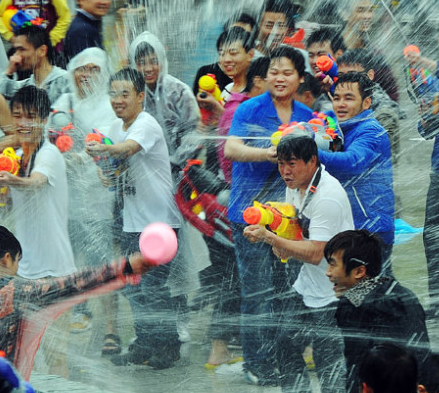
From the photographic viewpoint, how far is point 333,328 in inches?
146

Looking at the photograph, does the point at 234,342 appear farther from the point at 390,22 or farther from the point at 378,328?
the point at 390,22

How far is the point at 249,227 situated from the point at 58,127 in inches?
52.5

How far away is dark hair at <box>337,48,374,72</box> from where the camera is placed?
4.17 meters

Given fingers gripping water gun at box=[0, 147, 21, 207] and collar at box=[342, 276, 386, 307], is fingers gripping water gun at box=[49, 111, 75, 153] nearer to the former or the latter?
fingers gripping water gun at box=[0, 147, 21, 207]

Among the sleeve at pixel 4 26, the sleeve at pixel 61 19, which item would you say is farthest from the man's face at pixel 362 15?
the sleeve at pixel 4 26

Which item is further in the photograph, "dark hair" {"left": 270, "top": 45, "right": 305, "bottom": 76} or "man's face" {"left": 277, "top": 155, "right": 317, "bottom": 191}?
"dark hair" {"left": 270, "top": 45, "right": 305, "bottom": 76}

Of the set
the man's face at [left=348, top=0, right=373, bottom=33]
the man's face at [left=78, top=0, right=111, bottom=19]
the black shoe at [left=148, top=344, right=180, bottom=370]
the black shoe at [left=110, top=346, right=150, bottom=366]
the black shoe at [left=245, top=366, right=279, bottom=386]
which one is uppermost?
→ the man's face at [left=348, top=0, right=373, bottom=33]

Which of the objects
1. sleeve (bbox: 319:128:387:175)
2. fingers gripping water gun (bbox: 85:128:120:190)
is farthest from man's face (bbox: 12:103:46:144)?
sleeve (bbox: 319:128:387:175)

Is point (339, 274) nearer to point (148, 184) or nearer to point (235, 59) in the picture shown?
point (148, 184)

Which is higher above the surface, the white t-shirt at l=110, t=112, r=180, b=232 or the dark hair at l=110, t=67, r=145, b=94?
the dark hair at l=110, t=67, r=145, b=94

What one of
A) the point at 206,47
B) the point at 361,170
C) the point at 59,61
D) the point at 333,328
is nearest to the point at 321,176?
the point at 361,170

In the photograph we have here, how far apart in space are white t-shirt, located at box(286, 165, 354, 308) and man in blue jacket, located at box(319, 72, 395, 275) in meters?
0.11

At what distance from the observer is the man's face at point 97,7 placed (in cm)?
496

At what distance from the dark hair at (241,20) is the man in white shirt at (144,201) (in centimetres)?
54
